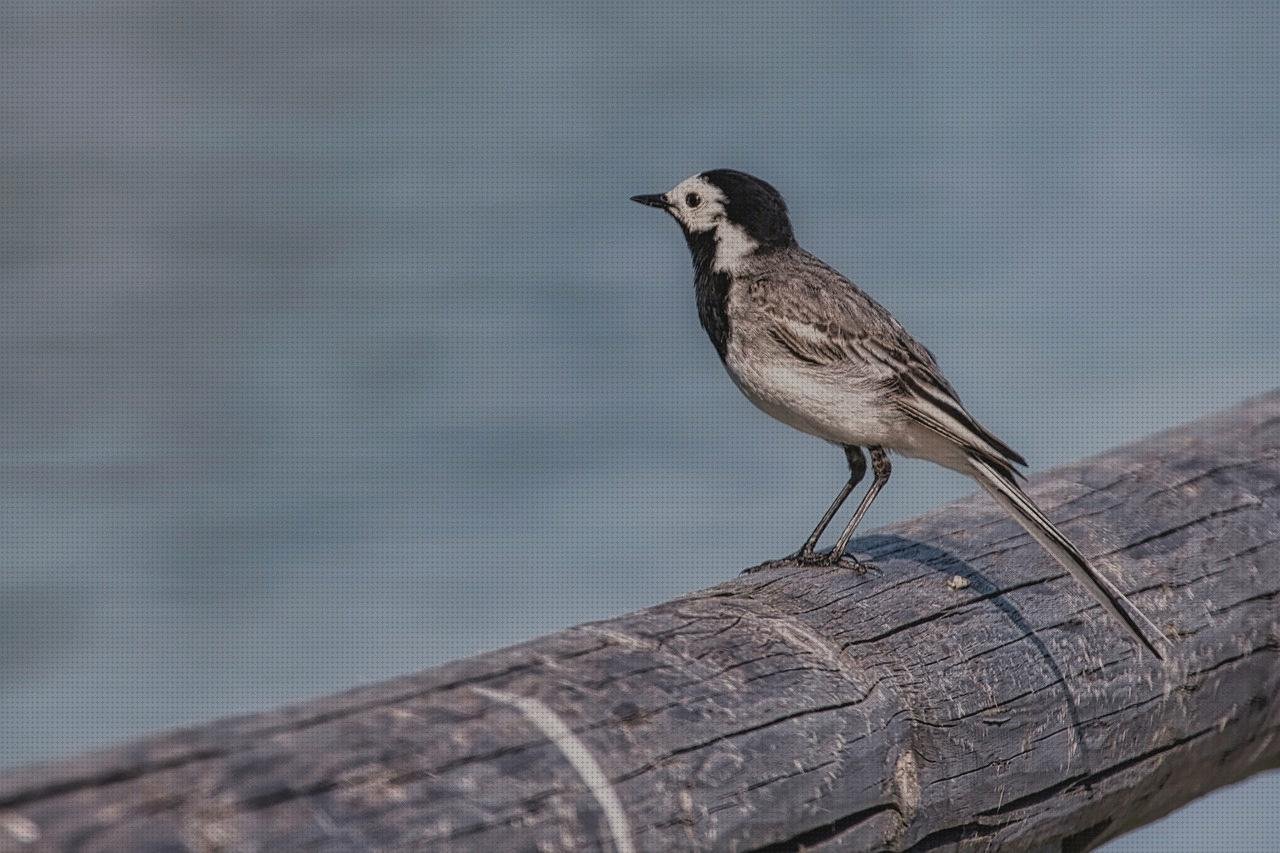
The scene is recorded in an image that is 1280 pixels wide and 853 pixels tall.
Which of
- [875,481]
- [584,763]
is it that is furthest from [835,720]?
[875,481]

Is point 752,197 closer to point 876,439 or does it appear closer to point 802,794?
point 876,439

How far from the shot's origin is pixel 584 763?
9.83 feet

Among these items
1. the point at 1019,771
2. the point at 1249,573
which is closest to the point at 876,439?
the point at 1249,573

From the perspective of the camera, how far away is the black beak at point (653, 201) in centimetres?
653

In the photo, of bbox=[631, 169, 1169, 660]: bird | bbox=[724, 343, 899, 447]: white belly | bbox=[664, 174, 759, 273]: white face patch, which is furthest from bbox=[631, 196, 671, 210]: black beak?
bbox=[724, 343, 899, 447]: white belly

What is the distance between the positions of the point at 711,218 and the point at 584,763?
3625 mm

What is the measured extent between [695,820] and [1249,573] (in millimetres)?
2293

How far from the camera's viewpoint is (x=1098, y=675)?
420 cm

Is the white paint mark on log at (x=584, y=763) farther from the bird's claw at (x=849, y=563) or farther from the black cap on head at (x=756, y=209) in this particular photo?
the black cap on head at (x=756, y=209)

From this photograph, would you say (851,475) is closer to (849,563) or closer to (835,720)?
(849,563)

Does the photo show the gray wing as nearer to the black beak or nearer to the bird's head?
the bird's head

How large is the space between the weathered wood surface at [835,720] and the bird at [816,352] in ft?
1.51

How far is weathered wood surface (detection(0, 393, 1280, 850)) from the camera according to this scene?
8.61 feet

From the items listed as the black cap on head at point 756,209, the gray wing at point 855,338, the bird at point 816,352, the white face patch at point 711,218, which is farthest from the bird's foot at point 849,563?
the black cap on head at point 756,209
